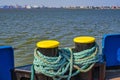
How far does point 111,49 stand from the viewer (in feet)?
16.5

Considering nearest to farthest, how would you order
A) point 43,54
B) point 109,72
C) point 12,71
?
1. point 43,54
2. point 12,71
3. point 109,72

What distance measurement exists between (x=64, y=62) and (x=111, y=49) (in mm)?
1445

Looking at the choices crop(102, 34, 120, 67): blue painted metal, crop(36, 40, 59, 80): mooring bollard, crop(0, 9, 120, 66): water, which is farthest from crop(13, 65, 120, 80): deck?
crop(0, 9, 120, 66): water

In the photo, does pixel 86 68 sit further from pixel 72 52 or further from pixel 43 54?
pixel 43 54

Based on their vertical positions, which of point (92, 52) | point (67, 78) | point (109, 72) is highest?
point (92, 52)

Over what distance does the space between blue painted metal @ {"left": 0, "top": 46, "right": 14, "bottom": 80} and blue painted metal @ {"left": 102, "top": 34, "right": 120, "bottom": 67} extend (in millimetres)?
1624

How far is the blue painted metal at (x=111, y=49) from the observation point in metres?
4.97

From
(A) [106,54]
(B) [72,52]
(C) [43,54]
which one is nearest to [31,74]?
(C) [43,54]

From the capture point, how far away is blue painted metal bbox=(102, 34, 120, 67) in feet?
16.3

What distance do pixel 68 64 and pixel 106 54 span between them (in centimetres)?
134

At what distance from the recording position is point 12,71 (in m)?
4.13

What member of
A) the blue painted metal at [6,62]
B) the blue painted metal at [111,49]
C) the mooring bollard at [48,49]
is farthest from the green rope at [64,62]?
the blue painted metal at [111,49]

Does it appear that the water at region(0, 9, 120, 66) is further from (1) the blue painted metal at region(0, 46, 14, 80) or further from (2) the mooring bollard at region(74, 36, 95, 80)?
(2) the mooring bollard at region(74, 36, 95, 80)

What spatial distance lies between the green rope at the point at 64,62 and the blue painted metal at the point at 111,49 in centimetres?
96
